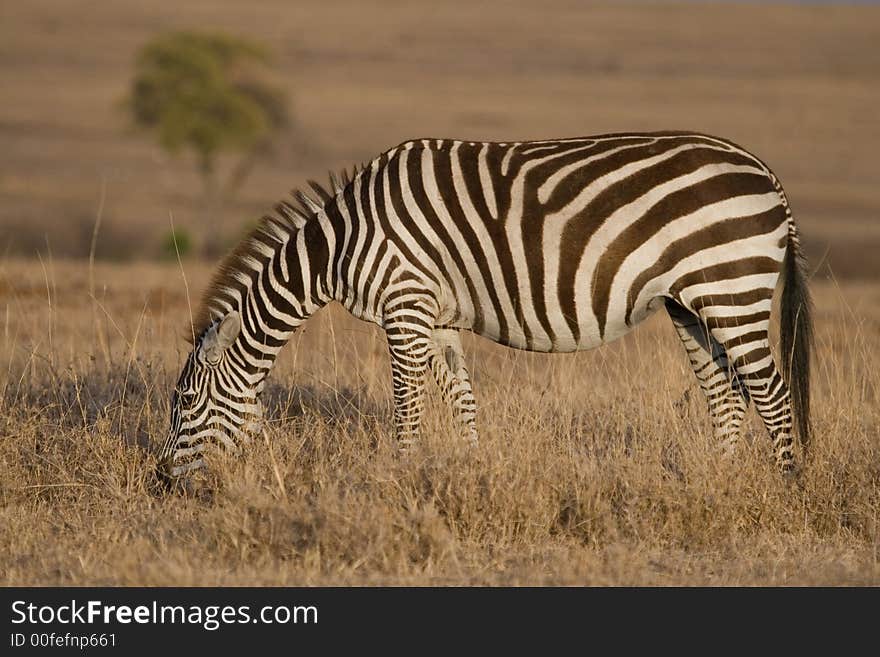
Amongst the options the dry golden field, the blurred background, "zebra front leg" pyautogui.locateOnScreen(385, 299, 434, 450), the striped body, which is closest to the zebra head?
the dry golden field

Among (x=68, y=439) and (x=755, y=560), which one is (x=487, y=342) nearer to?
(x=68, y=439)

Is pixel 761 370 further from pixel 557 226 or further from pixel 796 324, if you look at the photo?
pixel 557 226

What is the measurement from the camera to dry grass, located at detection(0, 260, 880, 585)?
5719 millimetres

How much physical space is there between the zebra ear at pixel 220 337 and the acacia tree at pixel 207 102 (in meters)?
30.9

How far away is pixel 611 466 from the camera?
651 cm

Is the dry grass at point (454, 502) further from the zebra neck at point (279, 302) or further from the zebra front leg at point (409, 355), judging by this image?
the zebra neck at point (279, 302)

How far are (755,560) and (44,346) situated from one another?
708 cm

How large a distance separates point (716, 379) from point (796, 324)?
625 millimetres

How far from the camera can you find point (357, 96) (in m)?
61.5

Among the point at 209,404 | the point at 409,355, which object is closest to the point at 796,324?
the point at 409,355

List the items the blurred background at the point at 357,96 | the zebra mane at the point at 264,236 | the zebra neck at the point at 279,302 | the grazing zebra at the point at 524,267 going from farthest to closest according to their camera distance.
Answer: the blurred background at the point at 357,96 → the zebra mane at the point at 264,236 → the zebra neck at the point at 279,302 → the grazing zebra at the point at 524,267

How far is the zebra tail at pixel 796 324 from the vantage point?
22.8ft

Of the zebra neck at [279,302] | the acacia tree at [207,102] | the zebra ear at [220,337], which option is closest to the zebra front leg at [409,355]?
the zebra neck at [279,302]

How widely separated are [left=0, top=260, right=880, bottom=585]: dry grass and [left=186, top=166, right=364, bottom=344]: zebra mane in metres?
0.86
